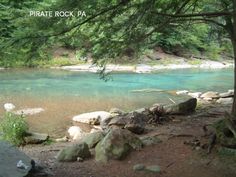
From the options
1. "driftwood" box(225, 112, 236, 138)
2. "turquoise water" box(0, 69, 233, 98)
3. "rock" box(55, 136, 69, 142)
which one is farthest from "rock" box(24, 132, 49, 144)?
"turquoise water" box(0, 69, 233, 98)

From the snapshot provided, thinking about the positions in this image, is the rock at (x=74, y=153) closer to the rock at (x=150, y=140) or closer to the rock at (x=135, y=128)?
the rock at (x=150, y=140)

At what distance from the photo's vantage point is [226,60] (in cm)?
3186

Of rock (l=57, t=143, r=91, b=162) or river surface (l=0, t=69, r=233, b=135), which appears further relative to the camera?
river surface (l=0, t=69, r=233, b=135)

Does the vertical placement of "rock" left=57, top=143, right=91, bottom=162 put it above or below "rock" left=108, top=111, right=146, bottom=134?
below

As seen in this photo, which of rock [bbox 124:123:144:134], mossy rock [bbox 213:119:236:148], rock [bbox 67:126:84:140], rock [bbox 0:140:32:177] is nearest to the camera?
rock [bbox 0:140:32:177]

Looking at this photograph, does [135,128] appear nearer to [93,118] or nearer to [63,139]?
[63,139]

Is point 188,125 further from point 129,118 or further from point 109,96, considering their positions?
point 109,96

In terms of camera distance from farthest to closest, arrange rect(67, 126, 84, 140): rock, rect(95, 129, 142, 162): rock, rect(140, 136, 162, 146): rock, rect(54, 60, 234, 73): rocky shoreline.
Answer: rect(54, 60, 234, 73): rocky shoreline → rect(67, 126, 84, 140): rock → rect(140, 136, 162, 146): rock → rect(95, 129, 142, 162): rock

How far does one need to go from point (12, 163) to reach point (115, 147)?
6.15 feet

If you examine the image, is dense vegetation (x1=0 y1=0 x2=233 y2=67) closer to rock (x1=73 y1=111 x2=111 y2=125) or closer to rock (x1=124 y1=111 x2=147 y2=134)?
rock (x1=124 y1=111 x2=147 y2=134)

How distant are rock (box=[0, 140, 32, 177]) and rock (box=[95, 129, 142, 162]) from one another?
147 cm

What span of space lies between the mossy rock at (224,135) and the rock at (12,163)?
290 cm

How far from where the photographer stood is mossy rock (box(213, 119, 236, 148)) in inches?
224

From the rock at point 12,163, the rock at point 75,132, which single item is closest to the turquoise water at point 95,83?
the rock at point 75,132
